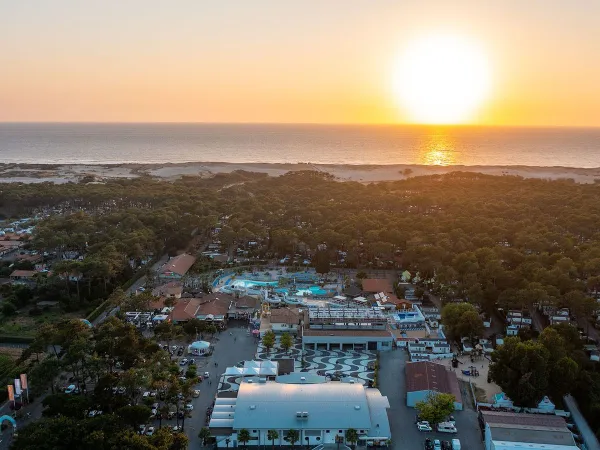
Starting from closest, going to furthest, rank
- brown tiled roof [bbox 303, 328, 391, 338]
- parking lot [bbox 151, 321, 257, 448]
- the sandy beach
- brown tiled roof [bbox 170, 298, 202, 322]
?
parking lot [bbox 151, 321, 257, 448] < brown tiled roof [bbox 303, 328, 391, 338] < brown tiled roof [bbox 170, 298, 202, 322] < the sandy beach

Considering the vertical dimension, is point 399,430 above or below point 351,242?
below

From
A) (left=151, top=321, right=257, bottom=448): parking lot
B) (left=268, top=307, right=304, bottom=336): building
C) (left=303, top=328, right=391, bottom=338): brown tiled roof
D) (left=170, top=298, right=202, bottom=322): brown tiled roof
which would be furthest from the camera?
(left=170, top=298, right=202, bottom=322): brown tiled roof

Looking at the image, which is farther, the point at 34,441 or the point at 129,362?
the point at 129,362

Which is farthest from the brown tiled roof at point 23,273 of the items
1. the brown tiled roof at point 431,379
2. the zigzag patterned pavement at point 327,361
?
the brown tiled roof at point 431,379

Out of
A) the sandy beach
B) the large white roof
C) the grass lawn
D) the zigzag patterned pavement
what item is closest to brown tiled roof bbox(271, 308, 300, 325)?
the zigzag patterned pavement

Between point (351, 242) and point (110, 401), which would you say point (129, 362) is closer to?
point (110, 401)

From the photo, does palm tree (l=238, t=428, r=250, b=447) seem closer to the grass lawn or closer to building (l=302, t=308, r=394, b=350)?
building (l=302, t=308, r=394, b=350)

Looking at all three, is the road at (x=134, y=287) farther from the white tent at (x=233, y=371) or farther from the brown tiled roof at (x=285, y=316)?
the white tent at (x=233, y=371)

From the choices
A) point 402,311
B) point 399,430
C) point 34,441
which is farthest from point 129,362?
point 402,311
